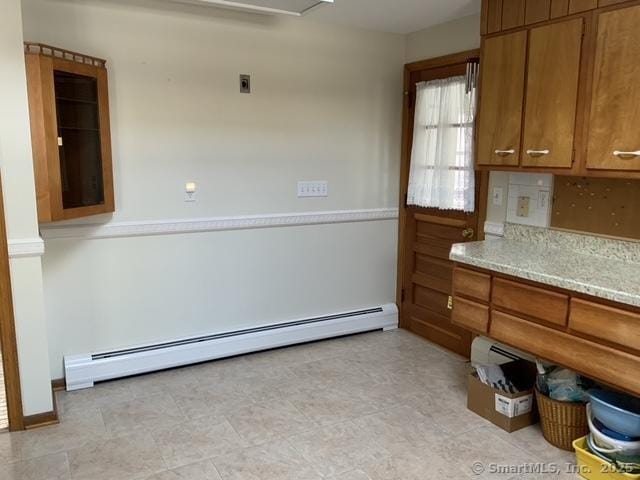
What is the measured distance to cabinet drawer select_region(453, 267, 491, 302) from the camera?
106 inches

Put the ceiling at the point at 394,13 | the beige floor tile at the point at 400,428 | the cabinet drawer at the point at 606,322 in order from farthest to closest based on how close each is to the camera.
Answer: the ceiling at the point at 394,13 → the beige floor tile at the point at 400,428 → the cabinet drawer at the point at 606,322

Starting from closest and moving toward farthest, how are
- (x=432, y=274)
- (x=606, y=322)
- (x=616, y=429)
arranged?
(x=606, y=322) < (x=616, y=429) < (x=432, y=274)

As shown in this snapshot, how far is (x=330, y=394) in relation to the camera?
10.3 ft

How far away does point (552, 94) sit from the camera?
2.55 metres

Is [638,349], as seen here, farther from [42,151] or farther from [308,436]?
[42,151]

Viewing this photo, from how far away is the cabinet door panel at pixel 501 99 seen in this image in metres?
2.71

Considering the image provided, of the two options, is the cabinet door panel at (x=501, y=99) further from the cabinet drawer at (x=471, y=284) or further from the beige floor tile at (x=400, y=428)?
the beige floor tile at (x=400, y=428)

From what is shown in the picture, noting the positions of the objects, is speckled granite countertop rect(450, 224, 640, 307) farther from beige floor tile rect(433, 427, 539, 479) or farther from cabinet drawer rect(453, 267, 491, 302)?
beige floor tile rect(433, 427, 539, 479)

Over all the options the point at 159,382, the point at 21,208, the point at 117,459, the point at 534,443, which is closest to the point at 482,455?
the point at 534,443

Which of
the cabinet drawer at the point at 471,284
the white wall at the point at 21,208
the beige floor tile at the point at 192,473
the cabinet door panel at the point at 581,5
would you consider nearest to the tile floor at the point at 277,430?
the beige floor tile at the point at 192,473

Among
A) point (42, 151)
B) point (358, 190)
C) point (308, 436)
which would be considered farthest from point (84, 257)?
point (358, 190)

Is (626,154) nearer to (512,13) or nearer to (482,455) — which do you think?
(512,13)

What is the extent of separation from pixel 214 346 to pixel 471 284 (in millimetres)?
1796

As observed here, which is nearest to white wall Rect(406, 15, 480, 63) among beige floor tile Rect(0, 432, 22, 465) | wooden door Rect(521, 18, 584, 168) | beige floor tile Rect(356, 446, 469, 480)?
wooden door Rect(521, 18, 584, 168)
